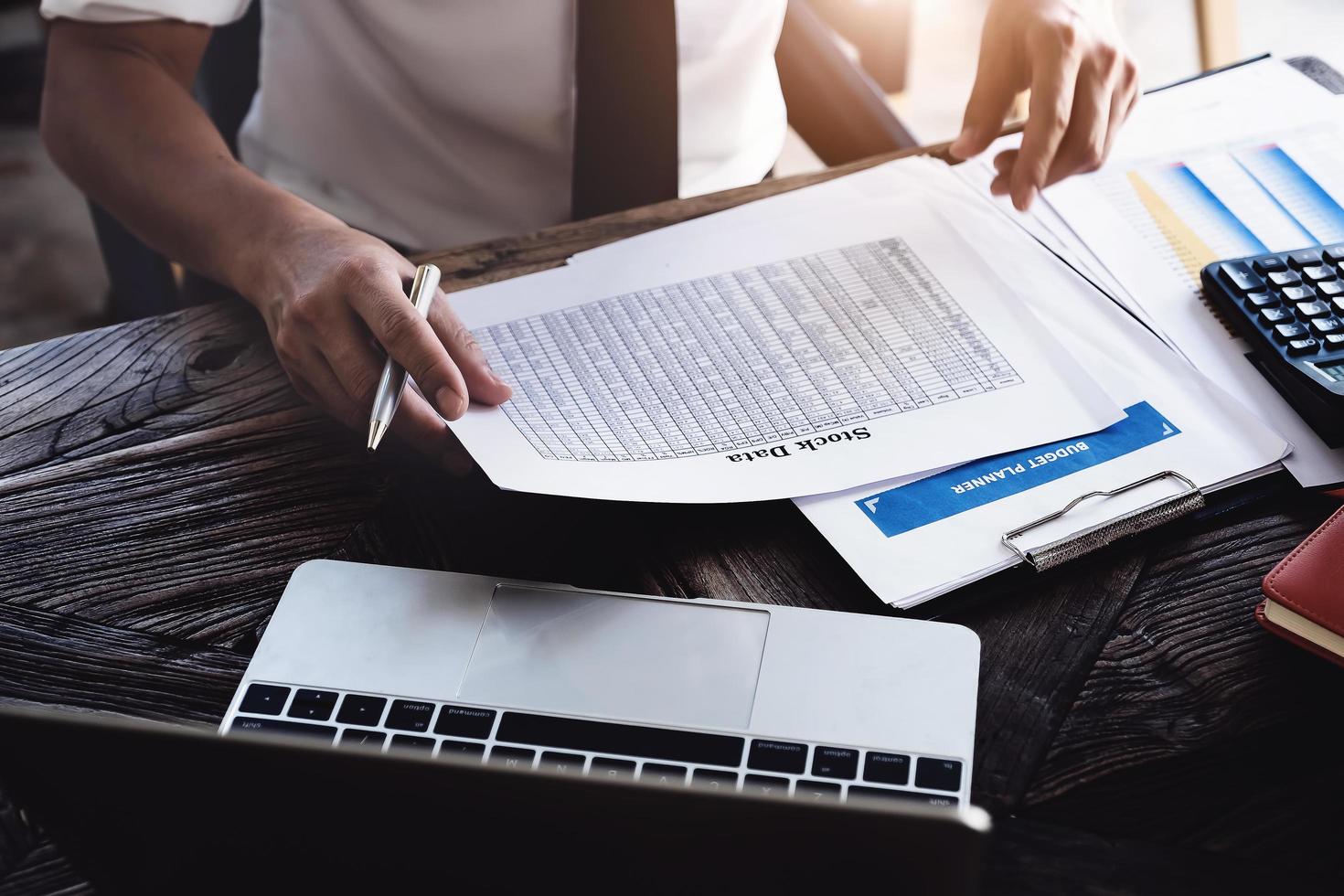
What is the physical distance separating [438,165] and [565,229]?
0.29 m

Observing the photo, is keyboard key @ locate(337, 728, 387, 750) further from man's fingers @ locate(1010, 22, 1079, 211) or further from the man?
man's fingers @ locate(1010, 22, 1079, 211)

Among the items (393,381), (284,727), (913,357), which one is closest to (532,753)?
(284,727)

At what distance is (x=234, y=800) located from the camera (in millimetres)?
292

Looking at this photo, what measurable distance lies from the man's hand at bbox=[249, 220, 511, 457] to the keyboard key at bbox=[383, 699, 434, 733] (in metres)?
0.16

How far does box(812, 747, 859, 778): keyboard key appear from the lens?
46 centimetres

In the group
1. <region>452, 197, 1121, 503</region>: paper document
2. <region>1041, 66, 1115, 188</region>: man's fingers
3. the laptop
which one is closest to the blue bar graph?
<region>1041, 66, 1115, 188</region>: man's fingers

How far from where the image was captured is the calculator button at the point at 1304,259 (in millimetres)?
678

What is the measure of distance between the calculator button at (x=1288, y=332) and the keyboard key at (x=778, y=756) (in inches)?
15.1

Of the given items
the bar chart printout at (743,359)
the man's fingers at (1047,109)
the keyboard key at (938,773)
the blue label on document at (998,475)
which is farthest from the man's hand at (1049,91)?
the keyboard key at (938,773)

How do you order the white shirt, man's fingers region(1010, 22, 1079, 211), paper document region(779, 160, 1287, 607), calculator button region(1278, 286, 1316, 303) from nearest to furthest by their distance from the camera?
1. paper document region(779, 160, 1287, 607)
2. calculator button region(1278, 286, 1316, 303)
3. man's fingers region(1010, 22, 1079, 211)
4. the white shirt

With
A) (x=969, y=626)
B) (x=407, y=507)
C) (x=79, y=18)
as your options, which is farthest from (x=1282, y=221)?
(x=79, y=18)

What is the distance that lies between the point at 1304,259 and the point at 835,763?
46 cm

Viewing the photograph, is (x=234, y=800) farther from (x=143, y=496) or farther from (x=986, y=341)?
(x=986, y=341)

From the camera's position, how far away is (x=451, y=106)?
99 cm
